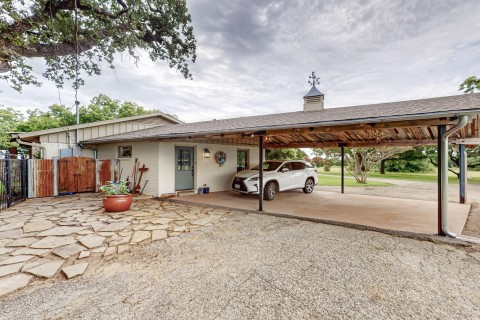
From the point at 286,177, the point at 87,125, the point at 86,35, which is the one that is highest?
the point at 86,35

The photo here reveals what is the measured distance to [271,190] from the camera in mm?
8406

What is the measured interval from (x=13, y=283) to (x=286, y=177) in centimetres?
805

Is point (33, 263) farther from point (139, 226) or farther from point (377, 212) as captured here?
point (377, 212)

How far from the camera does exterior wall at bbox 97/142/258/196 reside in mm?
8945

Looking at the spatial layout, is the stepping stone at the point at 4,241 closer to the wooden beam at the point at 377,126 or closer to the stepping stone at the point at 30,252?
the stepping stone at the point at 30,252

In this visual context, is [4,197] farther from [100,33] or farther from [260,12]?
[260,12]

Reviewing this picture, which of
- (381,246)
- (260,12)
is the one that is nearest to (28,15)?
(260,12)

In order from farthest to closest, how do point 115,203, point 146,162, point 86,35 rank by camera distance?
point 146,162 < point 86,35 < point 115,203

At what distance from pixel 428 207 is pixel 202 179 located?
28.5 feet

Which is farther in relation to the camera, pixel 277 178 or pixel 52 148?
pixel 52 148

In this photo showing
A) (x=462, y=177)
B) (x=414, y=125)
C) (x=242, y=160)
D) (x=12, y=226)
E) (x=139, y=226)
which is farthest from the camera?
(x=242, y=160)

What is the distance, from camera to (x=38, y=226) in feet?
16.5

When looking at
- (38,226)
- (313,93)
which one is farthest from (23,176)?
(313,93)

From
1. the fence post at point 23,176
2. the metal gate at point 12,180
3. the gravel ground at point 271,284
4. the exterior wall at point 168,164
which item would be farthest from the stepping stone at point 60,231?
the fence post at point 23,176
